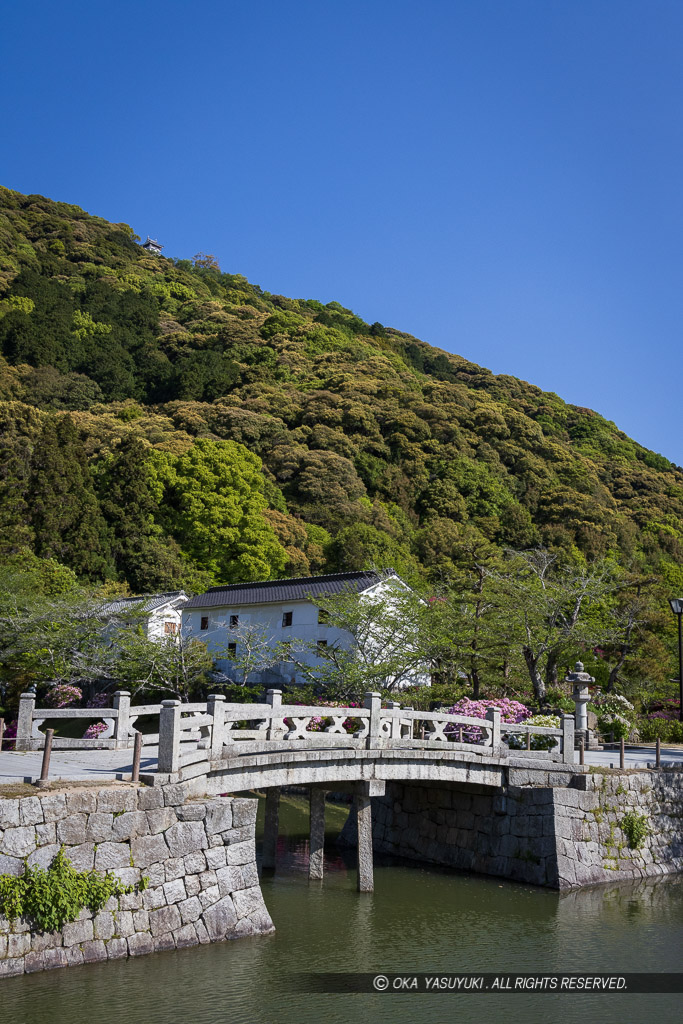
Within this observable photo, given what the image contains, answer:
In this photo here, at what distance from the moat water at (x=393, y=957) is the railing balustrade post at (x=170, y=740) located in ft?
7.35

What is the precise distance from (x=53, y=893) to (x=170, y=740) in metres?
2.40

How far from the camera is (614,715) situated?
26.0 meters

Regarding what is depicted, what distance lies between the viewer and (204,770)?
1196 centimetres

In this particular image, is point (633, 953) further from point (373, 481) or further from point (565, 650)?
point (373, 481)

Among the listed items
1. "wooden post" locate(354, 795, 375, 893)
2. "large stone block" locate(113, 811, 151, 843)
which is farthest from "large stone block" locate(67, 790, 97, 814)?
"wooden post" locate(354, 795, 375, 893)

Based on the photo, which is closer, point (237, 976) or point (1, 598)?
point (237, 976)

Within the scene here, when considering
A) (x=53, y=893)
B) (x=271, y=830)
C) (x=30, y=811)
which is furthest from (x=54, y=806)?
(x=271, y=830)

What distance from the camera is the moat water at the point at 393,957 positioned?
953 centimetres

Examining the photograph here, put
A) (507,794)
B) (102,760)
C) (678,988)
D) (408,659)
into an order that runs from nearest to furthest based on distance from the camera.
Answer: (678,988) < (102,760) < (507,794) < (408,659)

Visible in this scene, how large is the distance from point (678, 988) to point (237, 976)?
19.4 ft

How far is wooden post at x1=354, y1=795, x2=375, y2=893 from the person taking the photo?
1559cm

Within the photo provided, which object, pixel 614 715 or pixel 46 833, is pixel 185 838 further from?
pixel 614 715

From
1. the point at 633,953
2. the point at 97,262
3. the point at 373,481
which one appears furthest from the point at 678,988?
the point at 97,262

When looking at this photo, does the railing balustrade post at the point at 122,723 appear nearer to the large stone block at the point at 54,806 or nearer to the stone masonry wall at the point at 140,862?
the stone masonry wall at the point at 140,862
